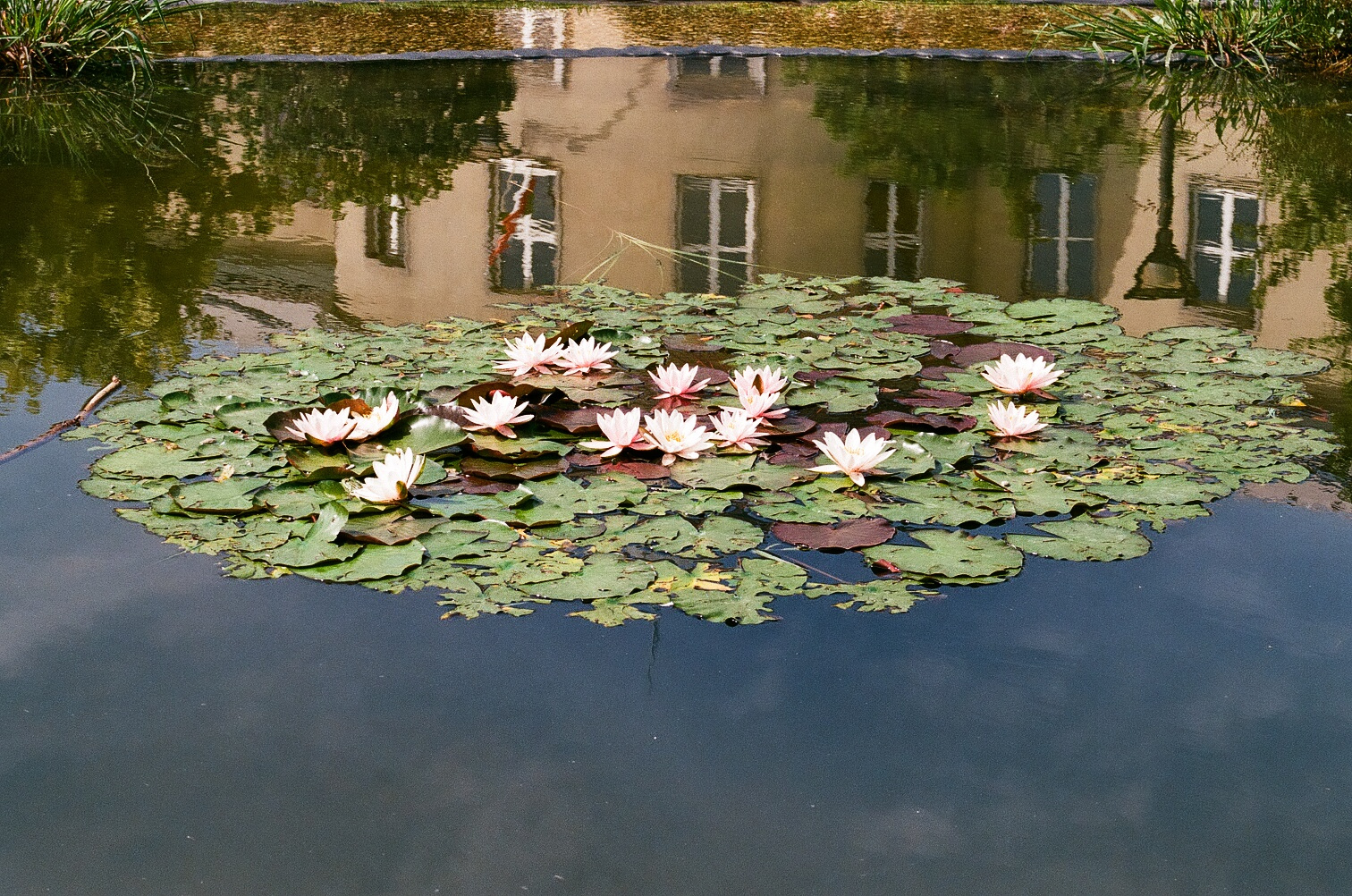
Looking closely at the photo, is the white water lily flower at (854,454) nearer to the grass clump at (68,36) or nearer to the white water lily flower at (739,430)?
the white water lily flower at (739,430)

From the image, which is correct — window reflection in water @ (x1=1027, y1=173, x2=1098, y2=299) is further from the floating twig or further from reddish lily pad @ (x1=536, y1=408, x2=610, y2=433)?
the floating twig

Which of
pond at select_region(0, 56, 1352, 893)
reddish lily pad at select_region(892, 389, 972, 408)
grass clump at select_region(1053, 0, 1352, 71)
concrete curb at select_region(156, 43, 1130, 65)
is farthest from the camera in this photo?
concrete curb at select_region(156, 43, 1130, 65)

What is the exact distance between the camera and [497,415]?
2.95 metres

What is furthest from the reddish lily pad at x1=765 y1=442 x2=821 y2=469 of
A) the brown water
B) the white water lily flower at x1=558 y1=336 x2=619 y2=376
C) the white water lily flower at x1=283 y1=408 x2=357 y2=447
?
the brown water

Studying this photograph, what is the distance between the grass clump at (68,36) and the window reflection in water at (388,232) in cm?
359

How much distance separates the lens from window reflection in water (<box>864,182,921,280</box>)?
4.67 meters

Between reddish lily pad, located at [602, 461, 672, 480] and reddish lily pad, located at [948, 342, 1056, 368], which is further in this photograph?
reddish lily pad, located at [948, 342, 1056, 368]

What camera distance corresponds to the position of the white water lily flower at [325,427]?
2.85 metres

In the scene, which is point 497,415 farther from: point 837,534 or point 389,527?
point 837,534

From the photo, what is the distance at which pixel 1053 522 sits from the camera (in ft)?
8.88

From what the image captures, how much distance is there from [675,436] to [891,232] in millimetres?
2624

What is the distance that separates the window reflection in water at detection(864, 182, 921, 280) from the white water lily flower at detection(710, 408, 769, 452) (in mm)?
1747

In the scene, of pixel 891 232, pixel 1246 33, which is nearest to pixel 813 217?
pixel 891 232

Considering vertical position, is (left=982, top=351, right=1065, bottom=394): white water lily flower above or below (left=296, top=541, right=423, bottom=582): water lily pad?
above
